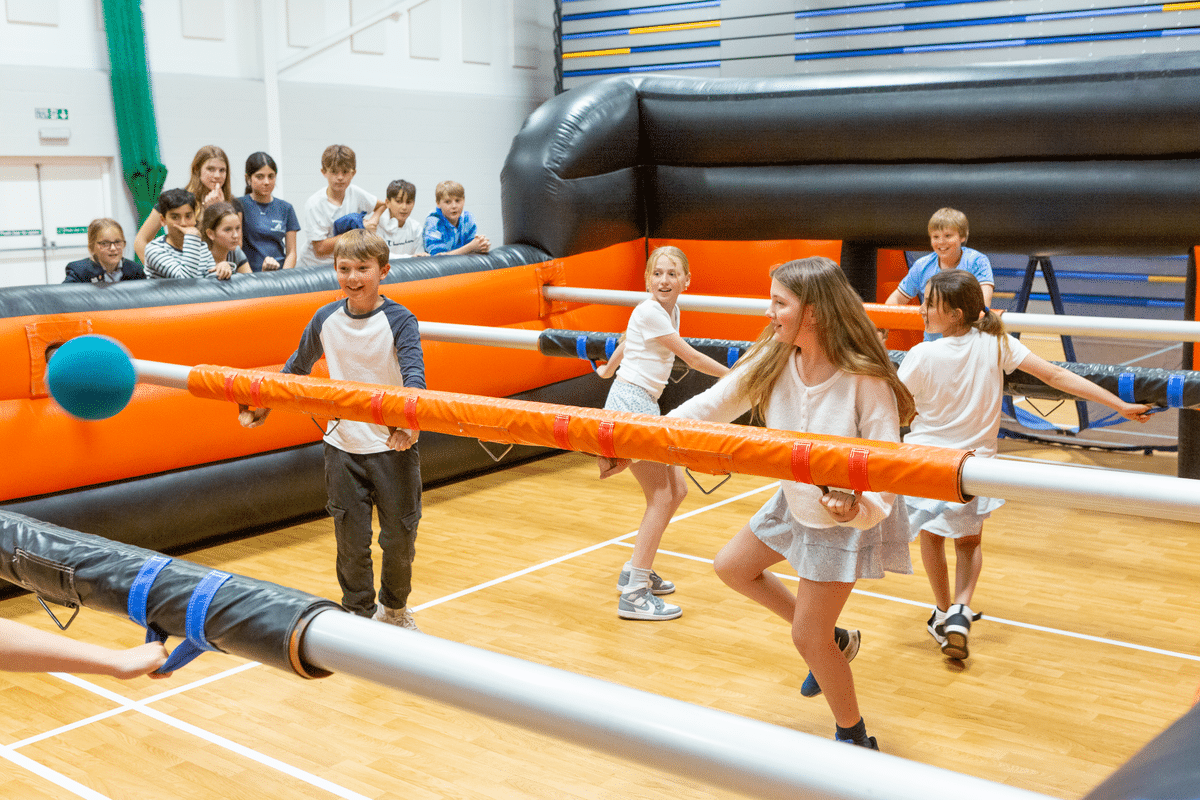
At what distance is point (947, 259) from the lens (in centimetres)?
453

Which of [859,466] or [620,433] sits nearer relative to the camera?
[859,466]

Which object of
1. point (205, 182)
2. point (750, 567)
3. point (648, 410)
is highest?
point (205, 182)

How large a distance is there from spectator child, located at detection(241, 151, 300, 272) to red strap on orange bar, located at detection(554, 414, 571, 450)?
294cm

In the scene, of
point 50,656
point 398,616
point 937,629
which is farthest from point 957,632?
point 50,656

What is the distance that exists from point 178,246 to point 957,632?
132 inches

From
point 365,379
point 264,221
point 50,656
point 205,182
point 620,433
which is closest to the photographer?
point 50,656

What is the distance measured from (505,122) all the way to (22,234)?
544cm

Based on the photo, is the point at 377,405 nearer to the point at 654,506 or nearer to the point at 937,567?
the point at 654,506

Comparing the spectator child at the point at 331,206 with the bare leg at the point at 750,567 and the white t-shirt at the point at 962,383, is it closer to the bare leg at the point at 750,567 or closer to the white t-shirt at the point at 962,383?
the white t-shirt at the point at 962,383

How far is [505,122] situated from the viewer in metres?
12.1

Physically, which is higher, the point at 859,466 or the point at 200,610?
the point at 859,466

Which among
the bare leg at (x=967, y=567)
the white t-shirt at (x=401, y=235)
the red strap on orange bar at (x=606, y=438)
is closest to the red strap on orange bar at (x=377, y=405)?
the red strap on orange bar at (x=606, y=438)

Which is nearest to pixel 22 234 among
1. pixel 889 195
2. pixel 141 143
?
pixel 141 143

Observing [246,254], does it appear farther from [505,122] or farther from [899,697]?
[505,122]
